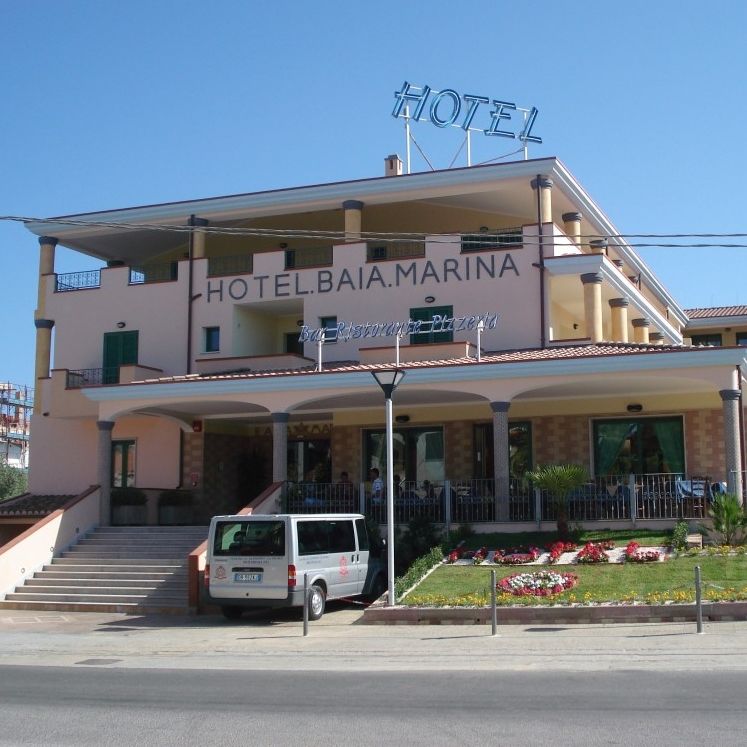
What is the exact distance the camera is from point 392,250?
32.7 m

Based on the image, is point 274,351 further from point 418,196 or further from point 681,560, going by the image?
point 681,560

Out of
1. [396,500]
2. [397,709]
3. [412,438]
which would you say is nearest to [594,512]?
[396,500]

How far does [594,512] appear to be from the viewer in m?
23.6

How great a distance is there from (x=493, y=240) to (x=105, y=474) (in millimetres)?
12730

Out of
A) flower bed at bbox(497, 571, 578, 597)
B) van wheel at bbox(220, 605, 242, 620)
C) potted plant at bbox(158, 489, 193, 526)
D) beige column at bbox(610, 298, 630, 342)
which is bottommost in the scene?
van wheel at bbox(220, 605, 242, 620)

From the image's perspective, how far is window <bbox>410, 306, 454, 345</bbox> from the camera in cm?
3055

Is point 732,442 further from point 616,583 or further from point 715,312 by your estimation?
point 715,312

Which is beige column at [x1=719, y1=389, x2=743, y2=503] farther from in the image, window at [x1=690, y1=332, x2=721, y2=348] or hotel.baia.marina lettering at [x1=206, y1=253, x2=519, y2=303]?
window at [x1=690, y1=332, x2=721, y2=348]

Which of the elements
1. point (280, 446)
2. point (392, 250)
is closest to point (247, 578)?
point (280, 446)

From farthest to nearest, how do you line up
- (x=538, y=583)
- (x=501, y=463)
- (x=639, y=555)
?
(x=501, y=463) → (x=639, y=555) → (x=538, y=583)

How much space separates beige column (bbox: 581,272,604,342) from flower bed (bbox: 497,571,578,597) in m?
11.4

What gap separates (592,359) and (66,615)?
12.7 metres

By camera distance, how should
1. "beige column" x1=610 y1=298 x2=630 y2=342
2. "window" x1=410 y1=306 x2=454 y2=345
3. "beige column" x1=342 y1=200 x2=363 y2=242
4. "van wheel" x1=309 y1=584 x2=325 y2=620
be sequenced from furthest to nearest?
"beige column" x1=610 y1=298 x2=630 y2=342
"beige column" x1=342 y1=200 x2=363 y2=242
"window" x1=410 y1=306 x2=454 y2=345
"van wheel" x1=309 y1=584 x2=325 y2=620

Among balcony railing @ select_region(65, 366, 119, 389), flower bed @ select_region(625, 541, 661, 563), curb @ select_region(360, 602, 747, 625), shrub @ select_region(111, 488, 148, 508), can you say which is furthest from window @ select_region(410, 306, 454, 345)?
curb @ select_region(360, 602, 747, 625)
